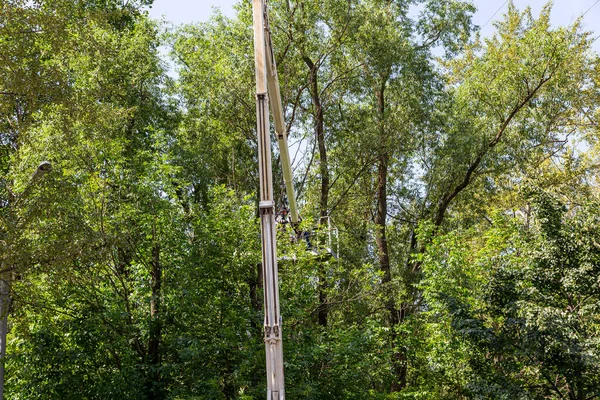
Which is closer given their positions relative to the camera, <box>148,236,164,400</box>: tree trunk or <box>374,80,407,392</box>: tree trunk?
<box>148,236,164,400</box>: tree trunk

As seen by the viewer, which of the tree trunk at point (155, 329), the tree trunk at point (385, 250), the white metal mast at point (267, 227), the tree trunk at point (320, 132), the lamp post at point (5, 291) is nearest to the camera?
the white metal mast at point (267, 227)

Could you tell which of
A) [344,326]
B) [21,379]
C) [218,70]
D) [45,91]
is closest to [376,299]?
[344,326]

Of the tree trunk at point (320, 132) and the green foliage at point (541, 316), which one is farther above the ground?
the tree trunk at point (320, 132)

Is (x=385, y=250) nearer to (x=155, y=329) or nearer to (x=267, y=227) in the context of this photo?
(x=155, y=329)

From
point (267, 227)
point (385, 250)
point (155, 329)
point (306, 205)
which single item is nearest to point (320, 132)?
point (306, 205)

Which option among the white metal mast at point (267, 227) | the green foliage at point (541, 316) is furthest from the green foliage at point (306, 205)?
the white metal mast at point (267, 227)

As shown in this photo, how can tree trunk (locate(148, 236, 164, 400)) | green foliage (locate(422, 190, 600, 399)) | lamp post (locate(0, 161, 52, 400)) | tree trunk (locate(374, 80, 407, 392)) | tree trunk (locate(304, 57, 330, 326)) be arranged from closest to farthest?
1. lamp post (locate(0, 161, 52, 400))
2. green foliage (locate(422, 190, 600, 399))
3. tree trunk (locate(148, 236, 164, 400))
4. tree trunk (locate(374, 80, 407, 392))
5. tree trunk (locate(304, 57, 330, 326))

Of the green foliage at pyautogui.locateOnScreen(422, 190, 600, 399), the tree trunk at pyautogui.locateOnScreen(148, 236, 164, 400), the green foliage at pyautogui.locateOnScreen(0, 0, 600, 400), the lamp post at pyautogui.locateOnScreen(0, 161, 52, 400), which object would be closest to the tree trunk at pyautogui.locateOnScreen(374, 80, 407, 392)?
the green foliage at pyautogui.locateOnScreen(0, 0, 600, 400)

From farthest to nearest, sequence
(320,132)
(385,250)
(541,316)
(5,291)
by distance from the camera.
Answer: (385,250), (320,132), (541,316), (5,291)

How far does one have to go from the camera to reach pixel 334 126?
24734mm

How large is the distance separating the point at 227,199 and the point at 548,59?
37.1 ft

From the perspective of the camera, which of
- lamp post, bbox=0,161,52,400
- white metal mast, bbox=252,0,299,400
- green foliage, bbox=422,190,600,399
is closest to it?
white metal mast, bbox=252,0,299,400

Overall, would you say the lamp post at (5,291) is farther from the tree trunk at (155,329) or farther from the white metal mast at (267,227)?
the white metal mast at (267,227)

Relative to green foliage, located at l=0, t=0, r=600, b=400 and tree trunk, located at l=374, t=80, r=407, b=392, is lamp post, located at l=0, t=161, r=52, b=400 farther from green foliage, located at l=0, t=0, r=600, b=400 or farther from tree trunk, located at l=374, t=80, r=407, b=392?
tree trunk, located at l=374, t=80, r=407, b=392
